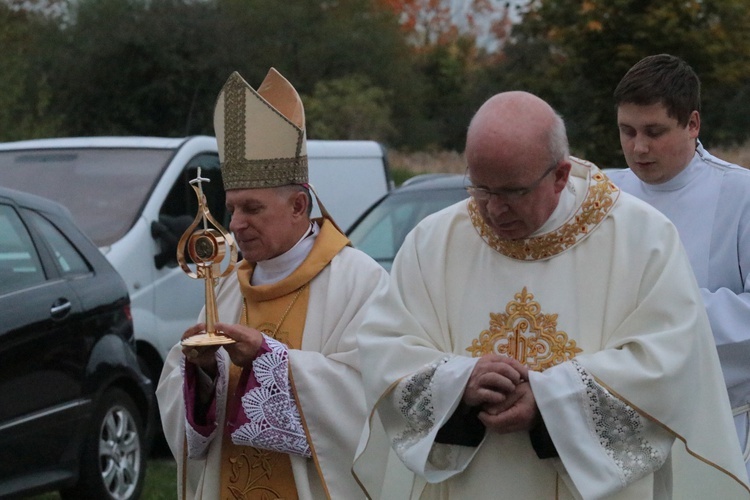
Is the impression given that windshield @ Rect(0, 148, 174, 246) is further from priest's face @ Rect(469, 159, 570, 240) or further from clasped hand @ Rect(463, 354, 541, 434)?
clasped hand @ Rect(463, 354, 541, 434)

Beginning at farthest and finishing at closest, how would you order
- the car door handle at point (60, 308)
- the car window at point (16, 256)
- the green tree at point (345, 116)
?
the green tree at point (345, 116) → the car door handle at point (60, 308) → the car window at point (16, 256)

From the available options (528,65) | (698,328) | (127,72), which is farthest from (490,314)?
(528,65)

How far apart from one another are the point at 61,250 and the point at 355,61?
126 feet

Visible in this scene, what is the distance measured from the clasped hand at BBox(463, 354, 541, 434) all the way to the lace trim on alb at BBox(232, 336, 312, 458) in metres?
0.81

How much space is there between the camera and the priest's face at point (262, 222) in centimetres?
422

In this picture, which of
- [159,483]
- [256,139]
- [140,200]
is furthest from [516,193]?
[140,200]

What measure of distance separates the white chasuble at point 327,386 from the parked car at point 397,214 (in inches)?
185

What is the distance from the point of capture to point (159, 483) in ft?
28.8

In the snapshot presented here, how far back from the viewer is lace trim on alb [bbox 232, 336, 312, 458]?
409 centimetres

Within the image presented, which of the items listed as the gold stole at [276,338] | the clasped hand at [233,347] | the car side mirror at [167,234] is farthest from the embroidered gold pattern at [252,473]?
the car side mirror at [167,234]

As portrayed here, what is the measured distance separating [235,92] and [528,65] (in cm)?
3730

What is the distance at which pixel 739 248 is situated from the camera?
4516 mm

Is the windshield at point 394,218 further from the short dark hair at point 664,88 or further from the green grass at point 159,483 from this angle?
the short dark hair at point 664,88

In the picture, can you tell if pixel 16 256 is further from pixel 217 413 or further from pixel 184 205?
pixel 217 413
